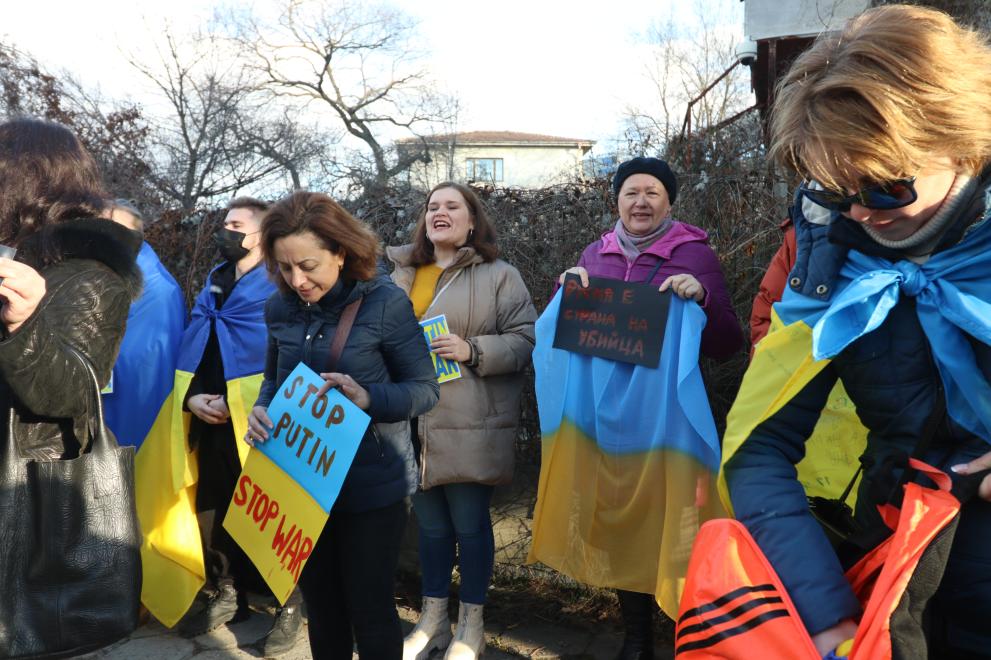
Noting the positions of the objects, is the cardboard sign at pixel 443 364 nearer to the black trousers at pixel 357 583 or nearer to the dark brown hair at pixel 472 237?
the dark brown hair at pixel 472 237

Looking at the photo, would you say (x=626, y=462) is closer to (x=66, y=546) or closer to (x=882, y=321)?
(x=882, y=321)

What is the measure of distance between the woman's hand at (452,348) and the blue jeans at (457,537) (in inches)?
22.7

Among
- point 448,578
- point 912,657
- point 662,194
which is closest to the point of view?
point 912,657

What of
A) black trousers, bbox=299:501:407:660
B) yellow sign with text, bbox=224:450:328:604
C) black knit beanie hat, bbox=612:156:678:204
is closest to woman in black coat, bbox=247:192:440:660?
black trousers, bbox=299:501:407:660

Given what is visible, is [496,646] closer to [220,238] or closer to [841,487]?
[841,487]

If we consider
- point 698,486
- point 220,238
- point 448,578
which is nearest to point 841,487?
point 698,486

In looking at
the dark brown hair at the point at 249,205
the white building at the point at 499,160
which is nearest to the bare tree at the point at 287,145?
the white building at the point at 499,160

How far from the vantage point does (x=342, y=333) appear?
2.70 meters

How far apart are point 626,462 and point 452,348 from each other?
35.8 inches

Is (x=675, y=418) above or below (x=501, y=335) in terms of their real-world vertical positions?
below

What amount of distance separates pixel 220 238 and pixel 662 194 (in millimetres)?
2223

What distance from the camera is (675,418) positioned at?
2949 mm

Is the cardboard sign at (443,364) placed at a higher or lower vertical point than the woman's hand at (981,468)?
lower

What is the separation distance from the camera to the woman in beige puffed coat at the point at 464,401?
11.3ft
